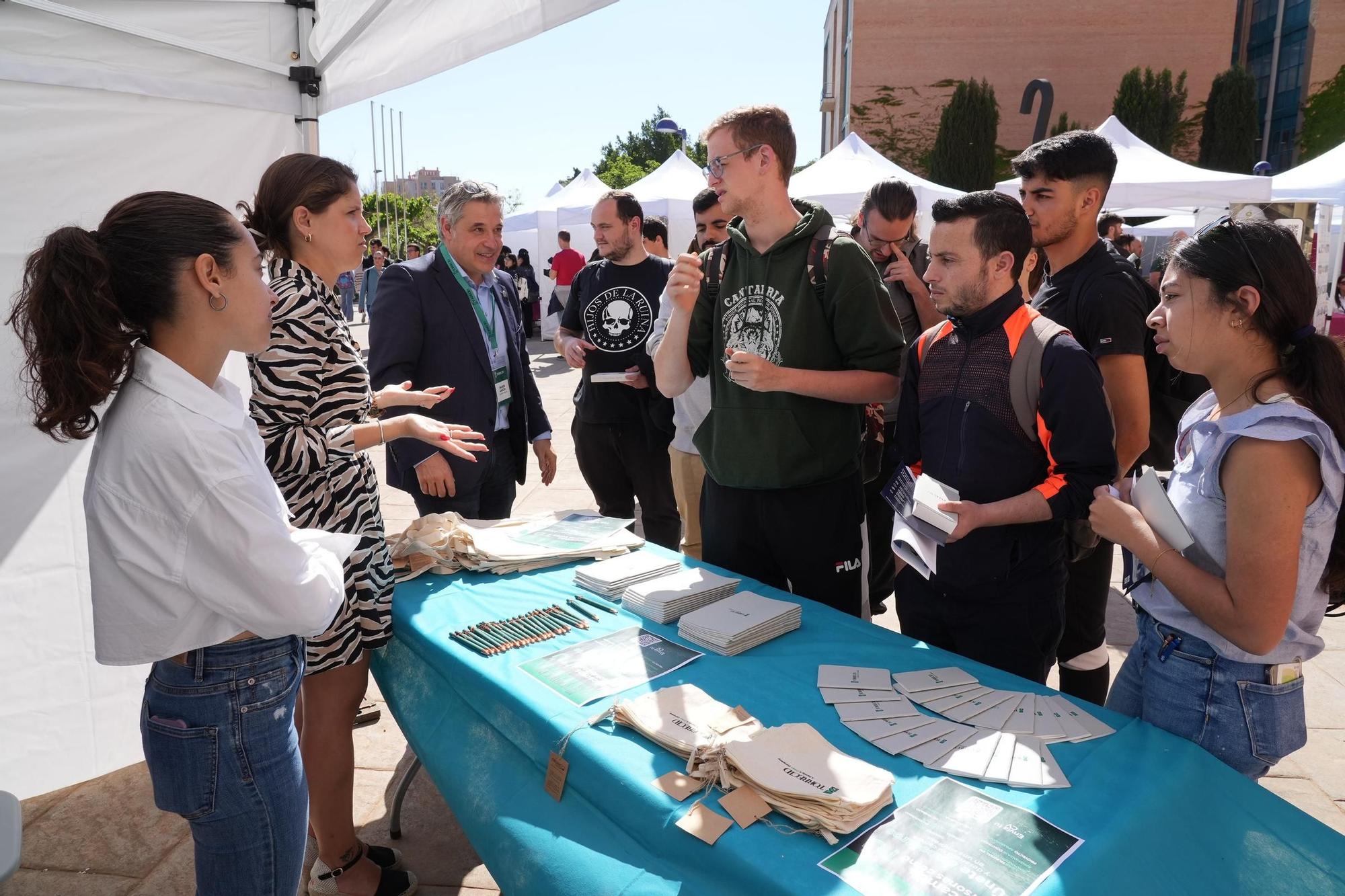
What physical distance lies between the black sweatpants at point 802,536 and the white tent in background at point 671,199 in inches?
440

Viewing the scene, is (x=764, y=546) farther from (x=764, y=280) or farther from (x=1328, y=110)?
(x=1328, y=110)

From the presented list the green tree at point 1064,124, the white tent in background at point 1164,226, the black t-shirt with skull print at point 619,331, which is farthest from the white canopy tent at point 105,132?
the green tree at point 1064,124

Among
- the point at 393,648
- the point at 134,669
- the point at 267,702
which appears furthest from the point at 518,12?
the point at 134,669

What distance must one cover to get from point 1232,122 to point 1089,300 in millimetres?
35018

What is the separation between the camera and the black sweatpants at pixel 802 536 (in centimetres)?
237

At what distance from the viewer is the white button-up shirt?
1.35 m

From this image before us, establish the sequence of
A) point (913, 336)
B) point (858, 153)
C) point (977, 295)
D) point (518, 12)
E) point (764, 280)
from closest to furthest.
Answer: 1. point (977, 295)
2. point (764, 280)
3. point (518, 12)
4. point (913, 336)
5. point (858, 153)

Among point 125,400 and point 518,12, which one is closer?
point 125,400

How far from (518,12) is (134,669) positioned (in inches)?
109

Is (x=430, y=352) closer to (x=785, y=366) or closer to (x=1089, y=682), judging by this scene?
(x=785, y=366)

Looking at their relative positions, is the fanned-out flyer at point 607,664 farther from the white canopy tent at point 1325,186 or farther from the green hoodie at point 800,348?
the white canopy tent at point 1325,186

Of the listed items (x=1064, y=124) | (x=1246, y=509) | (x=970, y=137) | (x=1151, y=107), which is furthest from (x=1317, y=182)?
(x=1064, y=124)

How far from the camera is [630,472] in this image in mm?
4160

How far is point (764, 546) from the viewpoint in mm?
2447
